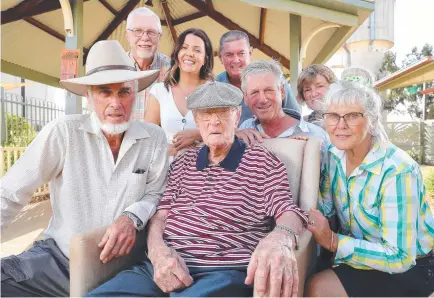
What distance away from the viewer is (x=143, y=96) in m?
3.24

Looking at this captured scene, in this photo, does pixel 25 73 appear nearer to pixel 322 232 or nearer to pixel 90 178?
pixel 90 178

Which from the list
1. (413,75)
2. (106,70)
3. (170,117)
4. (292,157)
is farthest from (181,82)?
(413,75)

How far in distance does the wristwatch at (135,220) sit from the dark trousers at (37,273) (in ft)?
1.22

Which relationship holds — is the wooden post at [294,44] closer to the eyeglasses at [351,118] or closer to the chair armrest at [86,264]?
the eyeglasses at [351,118]

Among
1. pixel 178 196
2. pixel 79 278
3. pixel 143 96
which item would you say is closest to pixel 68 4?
pixel 143 96

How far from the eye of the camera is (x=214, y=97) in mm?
1994

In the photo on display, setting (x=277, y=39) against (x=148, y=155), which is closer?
(x=148, y=155)

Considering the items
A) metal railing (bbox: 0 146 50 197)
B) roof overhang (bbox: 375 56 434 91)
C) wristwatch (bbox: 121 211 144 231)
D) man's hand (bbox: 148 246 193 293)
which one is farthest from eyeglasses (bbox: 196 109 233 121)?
roof overhang (bbox: 375 56 434 91)

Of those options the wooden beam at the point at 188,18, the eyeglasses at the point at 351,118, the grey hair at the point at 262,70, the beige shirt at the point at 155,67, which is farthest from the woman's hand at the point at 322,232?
the wooden beam at the point at 188,18

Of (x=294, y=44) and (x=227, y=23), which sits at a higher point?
(x=227, y=23)

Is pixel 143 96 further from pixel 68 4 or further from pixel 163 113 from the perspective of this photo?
pixel 68 4

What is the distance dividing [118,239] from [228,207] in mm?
520

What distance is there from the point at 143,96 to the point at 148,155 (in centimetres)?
117

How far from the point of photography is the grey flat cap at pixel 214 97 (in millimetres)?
1981
